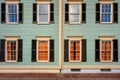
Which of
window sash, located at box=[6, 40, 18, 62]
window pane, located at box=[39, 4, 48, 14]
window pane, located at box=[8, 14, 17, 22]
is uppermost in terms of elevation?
window pane, located at box=[39, 4, 48, 14]

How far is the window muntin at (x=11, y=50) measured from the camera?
2230 cm

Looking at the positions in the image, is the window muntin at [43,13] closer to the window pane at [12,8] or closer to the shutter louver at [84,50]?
the window pane at [12,8]

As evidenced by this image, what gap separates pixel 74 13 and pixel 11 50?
229 inches

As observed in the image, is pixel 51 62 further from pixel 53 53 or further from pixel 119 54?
pixel 119 54

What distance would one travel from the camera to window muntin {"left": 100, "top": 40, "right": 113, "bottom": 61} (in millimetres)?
22341

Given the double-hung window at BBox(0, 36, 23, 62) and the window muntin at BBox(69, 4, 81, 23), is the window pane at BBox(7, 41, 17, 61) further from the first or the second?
the window muntin at BBox(69, 4, 81, 23)

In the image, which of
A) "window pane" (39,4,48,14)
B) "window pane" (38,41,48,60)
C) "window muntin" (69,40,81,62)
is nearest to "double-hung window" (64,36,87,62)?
"window muntin" (69,40,81,62)

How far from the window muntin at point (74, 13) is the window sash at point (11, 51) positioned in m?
4.90

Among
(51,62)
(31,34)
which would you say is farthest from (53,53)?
(31,34)

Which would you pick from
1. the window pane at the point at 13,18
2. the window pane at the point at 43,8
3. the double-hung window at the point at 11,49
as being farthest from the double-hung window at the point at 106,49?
the window pane at the point at 13,18

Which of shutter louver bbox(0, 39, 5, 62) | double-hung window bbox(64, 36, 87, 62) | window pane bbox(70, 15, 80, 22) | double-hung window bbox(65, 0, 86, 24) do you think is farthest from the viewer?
window pane bbox(70, 15, 80, 22)

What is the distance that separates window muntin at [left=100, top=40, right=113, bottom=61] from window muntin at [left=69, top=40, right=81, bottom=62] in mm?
1828

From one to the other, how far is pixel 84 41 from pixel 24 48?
4.79 meters

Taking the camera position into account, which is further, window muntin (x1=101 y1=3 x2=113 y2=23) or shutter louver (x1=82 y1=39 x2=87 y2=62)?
window muntin (x1=101 y1=3 x2=113 y2=23)
